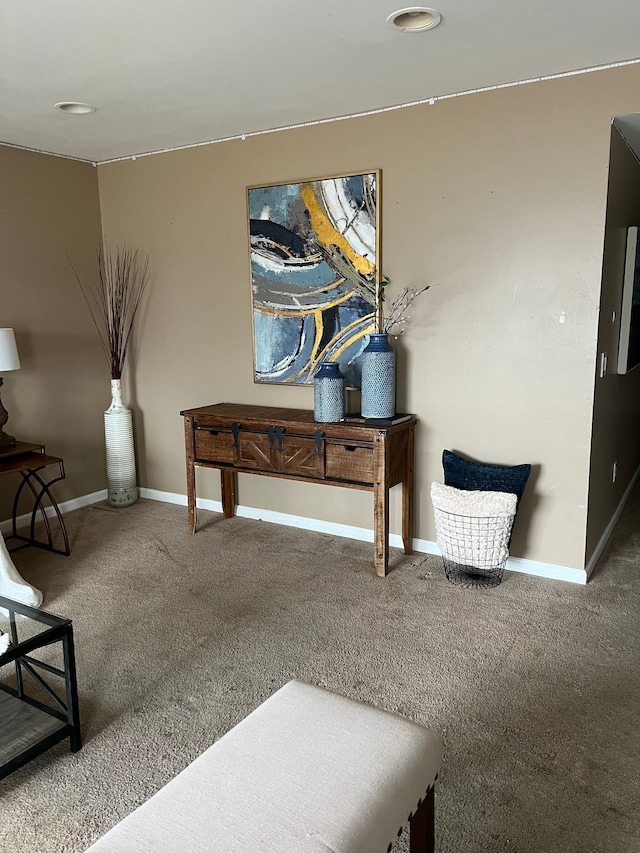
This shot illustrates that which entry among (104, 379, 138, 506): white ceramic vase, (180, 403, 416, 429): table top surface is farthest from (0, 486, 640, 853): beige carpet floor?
(180, 403, 416, 429): table top surface

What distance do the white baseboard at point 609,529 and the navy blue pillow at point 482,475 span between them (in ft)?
1.87

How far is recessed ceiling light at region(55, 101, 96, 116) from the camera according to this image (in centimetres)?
314

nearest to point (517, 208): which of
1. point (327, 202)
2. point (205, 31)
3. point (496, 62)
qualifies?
point (496, 62)

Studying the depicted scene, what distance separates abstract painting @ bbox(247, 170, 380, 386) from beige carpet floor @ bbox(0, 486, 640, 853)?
1.10 metres

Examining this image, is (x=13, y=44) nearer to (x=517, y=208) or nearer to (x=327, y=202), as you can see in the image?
(x=327, y=202)

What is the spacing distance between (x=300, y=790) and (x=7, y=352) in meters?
2.94

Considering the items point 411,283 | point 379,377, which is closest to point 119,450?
point 379,377


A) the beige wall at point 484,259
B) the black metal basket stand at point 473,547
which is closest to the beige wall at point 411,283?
the beige wall at point 484,259

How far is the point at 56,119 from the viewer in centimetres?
340

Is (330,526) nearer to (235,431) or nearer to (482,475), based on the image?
(235,431)

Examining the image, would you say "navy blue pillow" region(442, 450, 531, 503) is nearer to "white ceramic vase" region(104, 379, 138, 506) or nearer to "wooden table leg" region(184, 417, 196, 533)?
"wooden table leg" region(184, 417, 196, 533)

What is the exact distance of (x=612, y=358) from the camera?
3393 millimetres

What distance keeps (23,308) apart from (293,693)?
334 cm

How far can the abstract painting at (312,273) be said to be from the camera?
139 inches
